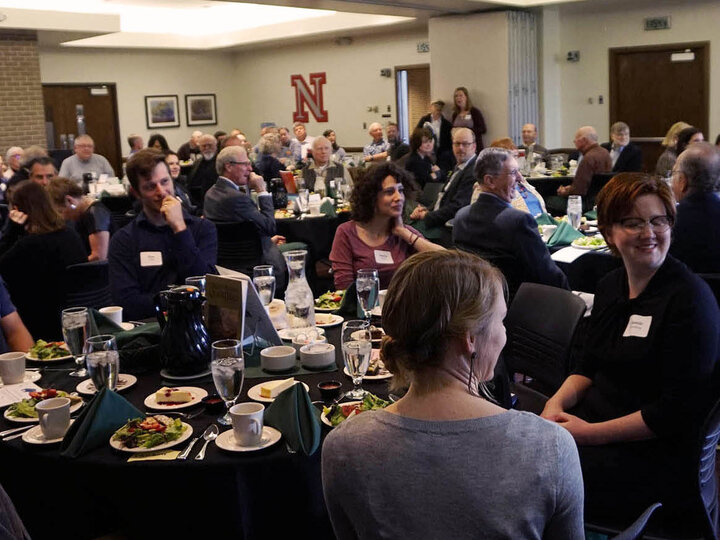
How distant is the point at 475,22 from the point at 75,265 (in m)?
9.69

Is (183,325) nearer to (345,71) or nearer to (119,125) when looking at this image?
(345,71)

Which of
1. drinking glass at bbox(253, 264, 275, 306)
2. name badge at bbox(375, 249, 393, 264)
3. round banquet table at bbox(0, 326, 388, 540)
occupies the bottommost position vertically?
round banquet table at bbox(0, 326, 388, 540)

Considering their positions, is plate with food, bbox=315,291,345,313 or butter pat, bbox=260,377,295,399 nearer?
butter pat, bbox=260,377,295,399

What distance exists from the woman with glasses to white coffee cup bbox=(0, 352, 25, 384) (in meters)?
1.60

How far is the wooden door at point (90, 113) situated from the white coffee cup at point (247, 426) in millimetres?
15529

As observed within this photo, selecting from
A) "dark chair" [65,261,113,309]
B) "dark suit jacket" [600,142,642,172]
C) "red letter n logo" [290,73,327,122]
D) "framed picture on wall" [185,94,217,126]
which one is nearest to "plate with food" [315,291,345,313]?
"dark chair" [65,261,113,309]

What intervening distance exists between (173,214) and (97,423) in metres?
1.59

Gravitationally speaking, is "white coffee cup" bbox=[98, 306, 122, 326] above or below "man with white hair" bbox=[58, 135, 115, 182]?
below

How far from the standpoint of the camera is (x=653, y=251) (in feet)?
7.68

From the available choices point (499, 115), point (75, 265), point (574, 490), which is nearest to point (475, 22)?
point (499, 115)

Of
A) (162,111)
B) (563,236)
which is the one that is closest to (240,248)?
(563,236)

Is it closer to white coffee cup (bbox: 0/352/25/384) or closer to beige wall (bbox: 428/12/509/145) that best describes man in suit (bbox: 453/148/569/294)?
white coffee cup (bbox: 0/352/25/384)

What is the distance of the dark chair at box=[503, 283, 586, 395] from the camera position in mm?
2775

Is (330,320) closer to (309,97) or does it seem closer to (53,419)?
(53,419)
